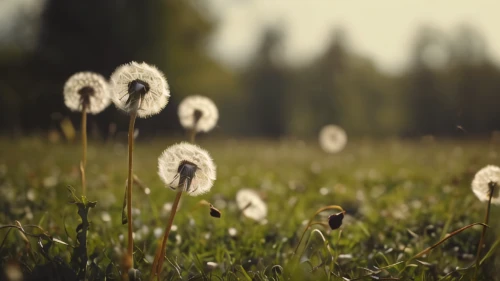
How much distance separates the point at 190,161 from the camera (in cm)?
169

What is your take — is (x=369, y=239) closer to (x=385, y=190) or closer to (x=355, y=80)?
(x=385, y=190)

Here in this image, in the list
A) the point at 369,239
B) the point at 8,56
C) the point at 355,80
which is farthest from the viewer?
the point at 355,80

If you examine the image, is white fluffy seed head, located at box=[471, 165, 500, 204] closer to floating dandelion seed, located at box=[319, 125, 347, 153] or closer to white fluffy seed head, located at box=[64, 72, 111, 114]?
white fluffy seed head, located at box=[64, 72, 111, 114]

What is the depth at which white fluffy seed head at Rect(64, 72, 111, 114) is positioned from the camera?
7.30ft

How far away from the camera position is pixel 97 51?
17.9 meters

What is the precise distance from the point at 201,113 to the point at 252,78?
3765 centimetres

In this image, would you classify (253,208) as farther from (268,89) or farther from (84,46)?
(268,89)

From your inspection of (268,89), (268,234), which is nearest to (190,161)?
(268,234)

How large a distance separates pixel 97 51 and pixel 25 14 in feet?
13.2

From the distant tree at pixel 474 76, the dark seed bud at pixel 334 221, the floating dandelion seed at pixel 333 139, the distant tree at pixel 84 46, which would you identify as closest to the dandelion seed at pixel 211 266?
the dark seed bud at pixel 334 221

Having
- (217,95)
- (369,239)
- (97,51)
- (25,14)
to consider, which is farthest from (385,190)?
(217,95)

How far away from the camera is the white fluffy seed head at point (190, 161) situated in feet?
5.56

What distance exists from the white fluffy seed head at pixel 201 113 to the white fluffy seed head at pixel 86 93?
1.35 ft

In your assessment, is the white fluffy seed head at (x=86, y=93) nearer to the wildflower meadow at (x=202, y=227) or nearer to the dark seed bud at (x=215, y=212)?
the wildflower meadow at (x=202, y=227)
